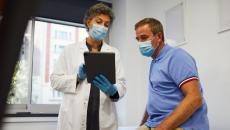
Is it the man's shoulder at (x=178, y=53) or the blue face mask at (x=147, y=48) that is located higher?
the blue face mask at (x=147, y=48)

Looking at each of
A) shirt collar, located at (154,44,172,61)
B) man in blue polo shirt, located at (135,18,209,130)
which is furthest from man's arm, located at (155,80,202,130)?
shirt collar, located at (154,44,172,61)

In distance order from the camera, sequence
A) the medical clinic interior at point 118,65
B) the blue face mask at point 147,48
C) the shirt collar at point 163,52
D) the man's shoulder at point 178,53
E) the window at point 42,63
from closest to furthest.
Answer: the medical clinic interior at point 118,65 → the man's shoulder at point 178,53 → the shirt collar at point 163,52 → the blue face mask at point 147,48 → the window at point 42,63

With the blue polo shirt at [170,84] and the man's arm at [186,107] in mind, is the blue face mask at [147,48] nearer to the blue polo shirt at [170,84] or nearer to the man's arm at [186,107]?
the blue polo shirt at [170,84]

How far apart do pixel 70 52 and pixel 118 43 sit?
1.49 metres

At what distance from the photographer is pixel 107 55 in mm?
1455

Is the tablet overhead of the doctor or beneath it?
overhead

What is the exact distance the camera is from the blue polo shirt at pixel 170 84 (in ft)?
4.29

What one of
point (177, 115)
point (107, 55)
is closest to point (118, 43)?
point (107, 55)

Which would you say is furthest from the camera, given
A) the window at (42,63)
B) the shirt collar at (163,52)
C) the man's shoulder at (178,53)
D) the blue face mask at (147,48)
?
the window at (42,63)

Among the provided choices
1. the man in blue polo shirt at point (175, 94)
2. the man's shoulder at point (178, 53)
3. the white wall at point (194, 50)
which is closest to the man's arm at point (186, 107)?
the man in blue polo shirt at point (175, 94)

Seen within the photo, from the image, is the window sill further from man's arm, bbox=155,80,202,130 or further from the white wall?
man's arm, bbox=155,80,202,130

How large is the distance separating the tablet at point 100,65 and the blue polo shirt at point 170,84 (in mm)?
226

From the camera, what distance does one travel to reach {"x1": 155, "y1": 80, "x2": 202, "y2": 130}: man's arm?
125cm

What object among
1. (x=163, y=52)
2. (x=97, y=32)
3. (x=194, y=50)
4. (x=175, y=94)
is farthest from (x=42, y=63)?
(x=175, y=94)
